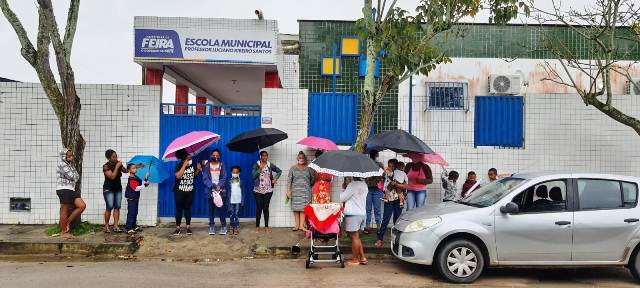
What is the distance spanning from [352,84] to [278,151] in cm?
499

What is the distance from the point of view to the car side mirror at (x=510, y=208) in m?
7.00

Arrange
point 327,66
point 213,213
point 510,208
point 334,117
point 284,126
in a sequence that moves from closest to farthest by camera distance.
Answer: point 510,208 < point 213,213 < point 284,126 < point 334,117 < point 327,66

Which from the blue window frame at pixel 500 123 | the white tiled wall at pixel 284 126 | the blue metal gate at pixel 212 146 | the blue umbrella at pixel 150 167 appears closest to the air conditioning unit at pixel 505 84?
the blue window frame at pixel 500 123

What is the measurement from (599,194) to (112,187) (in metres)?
8.03

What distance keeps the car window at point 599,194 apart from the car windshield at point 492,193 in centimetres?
81

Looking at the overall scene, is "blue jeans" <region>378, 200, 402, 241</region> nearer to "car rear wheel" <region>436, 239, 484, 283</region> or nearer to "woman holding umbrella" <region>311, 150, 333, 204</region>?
"woman holding umbrella" <region>311, 150, 333, 204</region>

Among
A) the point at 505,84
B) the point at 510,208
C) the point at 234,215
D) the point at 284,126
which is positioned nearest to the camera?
the point at 510,208

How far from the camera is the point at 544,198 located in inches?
287

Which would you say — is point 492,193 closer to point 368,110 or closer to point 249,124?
point 368,110

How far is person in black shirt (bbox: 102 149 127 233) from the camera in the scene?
9359 mm

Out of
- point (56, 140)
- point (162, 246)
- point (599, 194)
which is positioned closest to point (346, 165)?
point (599, 194)

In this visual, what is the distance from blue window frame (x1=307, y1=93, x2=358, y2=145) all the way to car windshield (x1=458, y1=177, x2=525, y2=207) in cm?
341

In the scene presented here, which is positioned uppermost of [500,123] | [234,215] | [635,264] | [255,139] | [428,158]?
[500,123]

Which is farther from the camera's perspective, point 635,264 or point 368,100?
point 368,100
